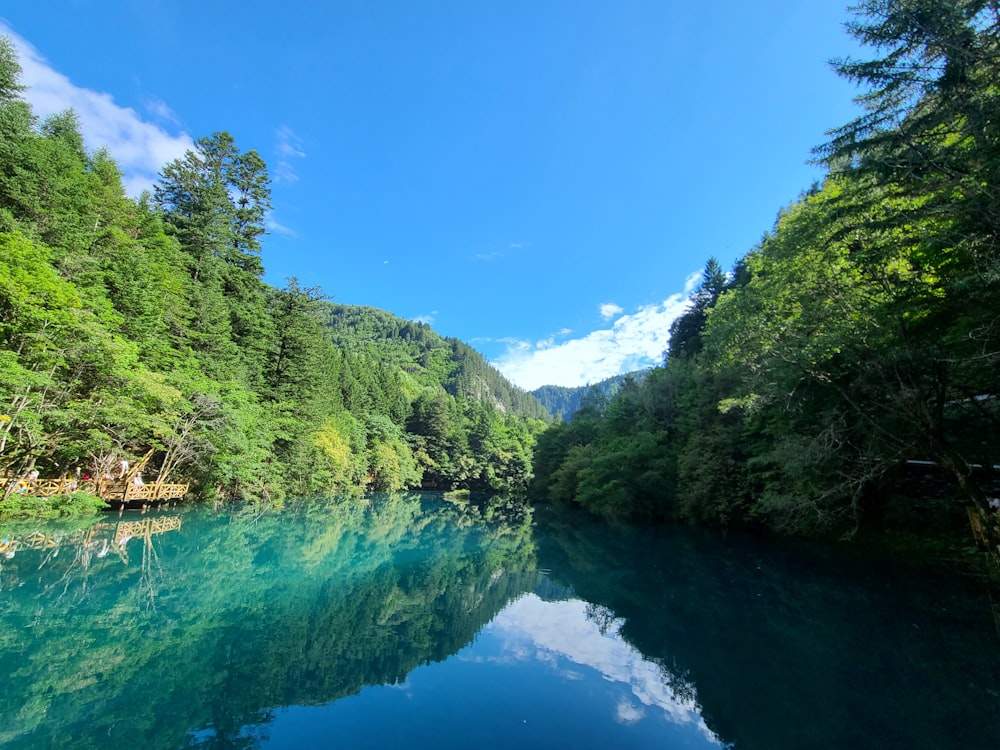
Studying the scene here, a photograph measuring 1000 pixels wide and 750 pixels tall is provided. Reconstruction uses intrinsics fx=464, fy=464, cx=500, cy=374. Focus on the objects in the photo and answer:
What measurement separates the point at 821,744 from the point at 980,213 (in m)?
7.52

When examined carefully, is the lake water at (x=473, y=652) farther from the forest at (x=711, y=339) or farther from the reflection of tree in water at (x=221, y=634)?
the forest at (x=711, y=339)

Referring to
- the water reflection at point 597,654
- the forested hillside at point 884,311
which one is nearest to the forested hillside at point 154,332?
the water reflection at point 597,654

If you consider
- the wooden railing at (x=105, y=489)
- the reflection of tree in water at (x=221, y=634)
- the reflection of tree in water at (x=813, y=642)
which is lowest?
the reflection of tree in water at (x=221, y=634)

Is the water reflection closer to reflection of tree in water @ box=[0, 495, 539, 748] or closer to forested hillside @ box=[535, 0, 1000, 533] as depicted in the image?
reflection of tree in water @ box=[0, 495, 539, 748]

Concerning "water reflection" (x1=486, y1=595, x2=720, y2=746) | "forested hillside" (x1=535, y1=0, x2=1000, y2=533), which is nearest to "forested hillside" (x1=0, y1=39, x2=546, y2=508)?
"water reflection" (x1=486, y1=595, x2=720, y2=746)

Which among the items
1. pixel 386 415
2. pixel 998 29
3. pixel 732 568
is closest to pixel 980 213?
pixel 998 29

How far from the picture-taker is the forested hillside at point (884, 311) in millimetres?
7238

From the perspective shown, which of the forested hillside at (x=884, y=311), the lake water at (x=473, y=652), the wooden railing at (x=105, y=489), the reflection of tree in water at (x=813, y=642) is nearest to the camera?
the lake water at (x=473, y=652)

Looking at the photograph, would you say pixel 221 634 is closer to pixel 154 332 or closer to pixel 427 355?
pixel 154 332

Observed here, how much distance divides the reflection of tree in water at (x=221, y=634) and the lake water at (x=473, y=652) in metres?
0.04

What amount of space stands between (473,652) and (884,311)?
11427 mm

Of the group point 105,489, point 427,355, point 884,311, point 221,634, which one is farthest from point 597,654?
point 427,355

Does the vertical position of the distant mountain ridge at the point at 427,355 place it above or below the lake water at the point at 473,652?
above

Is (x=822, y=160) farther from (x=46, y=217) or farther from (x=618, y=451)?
(x=46, y=217)
